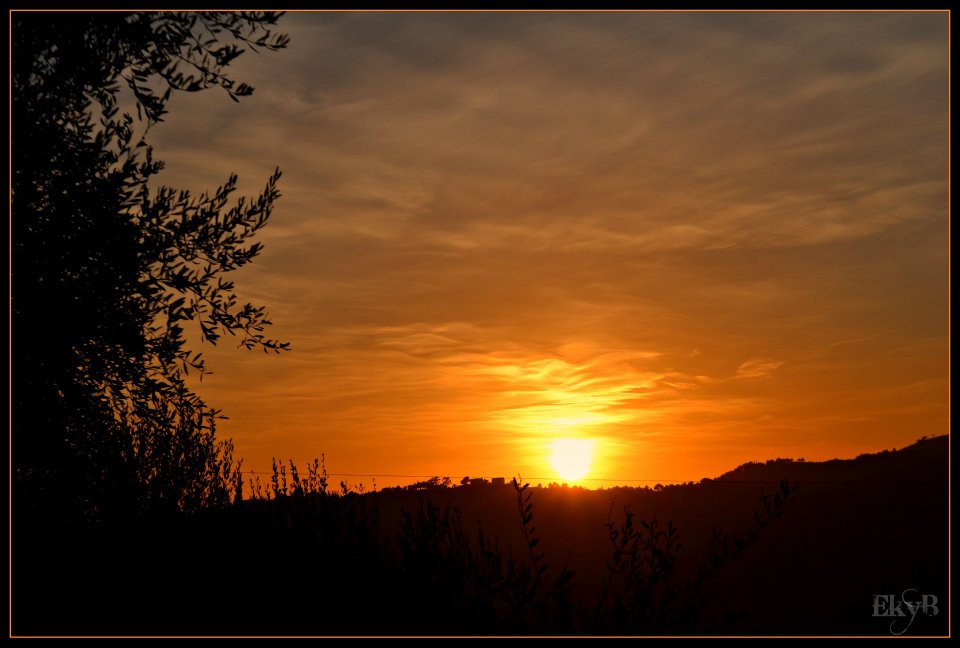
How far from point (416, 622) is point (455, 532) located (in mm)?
996

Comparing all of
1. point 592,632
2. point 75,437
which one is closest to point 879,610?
point 592,632

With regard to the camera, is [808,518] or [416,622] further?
[808,518]

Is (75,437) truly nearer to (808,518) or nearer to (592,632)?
(592,632)

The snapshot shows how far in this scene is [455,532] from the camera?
8.89m

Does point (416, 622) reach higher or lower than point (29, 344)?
lower
